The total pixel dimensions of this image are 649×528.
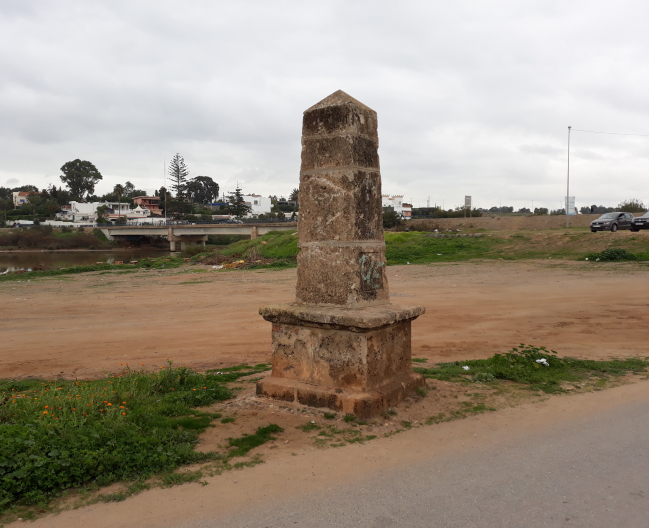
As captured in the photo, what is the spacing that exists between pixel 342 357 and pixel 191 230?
57.4m

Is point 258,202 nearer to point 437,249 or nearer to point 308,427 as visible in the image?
point 437,249

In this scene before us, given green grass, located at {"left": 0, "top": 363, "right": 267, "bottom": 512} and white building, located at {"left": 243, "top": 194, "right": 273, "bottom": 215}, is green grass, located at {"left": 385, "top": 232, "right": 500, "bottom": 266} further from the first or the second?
white building, located at {"left": 243, "top": 194, "right": 273, "bottom": 215}

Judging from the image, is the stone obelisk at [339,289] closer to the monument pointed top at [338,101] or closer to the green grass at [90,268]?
the monument pointed top at [338,101]

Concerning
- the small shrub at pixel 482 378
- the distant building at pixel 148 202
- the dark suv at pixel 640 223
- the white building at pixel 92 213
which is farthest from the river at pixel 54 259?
the distant building at pixel 148 202

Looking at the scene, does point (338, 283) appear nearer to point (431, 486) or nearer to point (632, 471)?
point (431, 486)

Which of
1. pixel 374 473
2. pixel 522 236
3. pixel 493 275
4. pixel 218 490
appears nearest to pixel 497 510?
pixel 374 473

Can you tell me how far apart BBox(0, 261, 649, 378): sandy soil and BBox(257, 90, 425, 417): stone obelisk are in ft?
9.88

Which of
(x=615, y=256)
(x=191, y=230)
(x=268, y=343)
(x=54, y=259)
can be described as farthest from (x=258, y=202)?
(x=268, y=343)

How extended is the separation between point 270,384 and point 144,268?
86.6ft

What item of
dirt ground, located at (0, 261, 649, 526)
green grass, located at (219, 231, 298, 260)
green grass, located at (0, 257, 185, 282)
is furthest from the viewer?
green grass, located at (219, 231, 298, 260)

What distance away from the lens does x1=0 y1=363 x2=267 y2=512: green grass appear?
11.6 feet

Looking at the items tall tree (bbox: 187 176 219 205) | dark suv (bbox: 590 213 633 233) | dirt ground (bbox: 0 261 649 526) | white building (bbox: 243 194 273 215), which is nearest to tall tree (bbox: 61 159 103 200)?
tall tree (bbox: 187 176 219 205)

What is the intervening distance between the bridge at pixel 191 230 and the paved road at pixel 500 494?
46.7 meters

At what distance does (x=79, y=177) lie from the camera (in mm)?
116250
